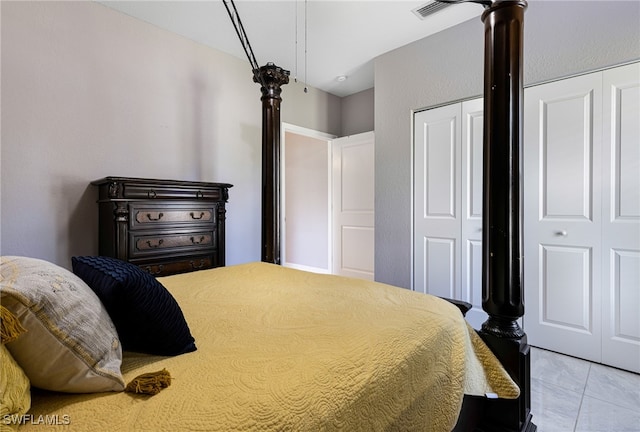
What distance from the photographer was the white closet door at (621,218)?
6.50ft

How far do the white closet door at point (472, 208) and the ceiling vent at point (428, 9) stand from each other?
0.79 metres

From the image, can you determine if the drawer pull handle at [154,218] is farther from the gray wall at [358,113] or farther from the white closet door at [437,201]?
the gray wall at [358,113]

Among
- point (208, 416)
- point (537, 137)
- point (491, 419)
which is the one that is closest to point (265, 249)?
point (491, 419)

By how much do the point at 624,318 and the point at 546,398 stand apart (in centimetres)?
85

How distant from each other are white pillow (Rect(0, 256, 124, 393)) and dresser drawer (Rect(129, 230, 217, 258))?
1.60 metres

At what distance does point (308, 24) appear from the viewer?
265cm

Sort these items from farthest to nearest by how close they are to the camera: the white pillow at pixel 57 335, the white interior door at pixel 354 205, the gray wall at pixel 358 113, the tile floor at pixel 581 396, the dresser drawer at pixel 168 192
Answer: the gray wall at pixel 358 113
the white interior door at pixel 354 205
the dresser drawer at pixel 168 192
the tile floor at pixel 581 396
the white pillow at pixel 57 335

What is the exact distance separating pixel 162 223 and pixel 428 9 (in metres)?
2.68

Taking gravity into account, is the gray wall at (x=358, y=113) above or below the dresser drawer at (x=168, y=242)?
above

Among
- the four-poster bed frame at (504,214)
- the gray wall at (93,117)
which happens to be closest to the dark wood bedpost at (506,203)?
the four-poster bed frame at (504,214)

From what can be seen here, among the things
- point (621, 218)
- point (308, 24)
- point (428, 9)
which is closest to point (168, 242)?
point (308, 24)

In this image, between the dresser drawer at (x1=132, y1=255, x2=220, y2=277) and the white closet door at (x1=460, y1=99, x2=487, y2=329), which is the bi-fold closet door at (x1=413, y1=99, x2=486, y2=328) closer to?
the white closet door at (x1=460, y1=99, x2=487, y2=329)

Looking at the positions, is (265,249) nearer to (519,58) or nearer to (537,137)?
(519,58)

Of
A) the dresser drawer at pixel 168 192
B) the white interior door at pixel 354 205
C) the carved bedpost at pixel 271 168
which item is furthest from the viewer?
the white interior door at pixel 354 205
